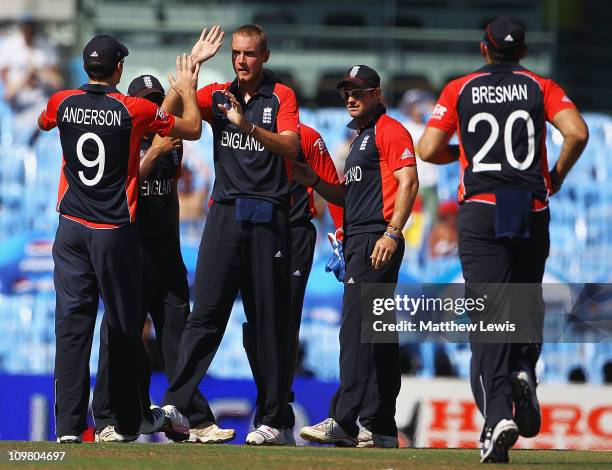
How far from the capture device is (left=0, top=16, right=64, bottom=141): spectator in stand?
16.6 m

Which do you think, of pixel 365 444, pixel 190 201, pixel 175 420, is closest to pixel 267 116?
pixel 175 420

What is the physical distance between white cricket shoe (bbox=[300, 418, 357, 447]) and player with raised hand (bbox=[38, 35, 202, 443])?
0.91 metres

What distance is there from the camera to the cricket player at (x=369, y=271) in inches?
334

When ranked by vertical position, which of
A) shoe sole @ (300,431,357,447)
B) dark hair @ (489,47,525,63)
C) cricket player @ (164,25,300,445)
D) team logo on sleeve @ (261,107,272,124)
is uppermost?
dark hair @ (489,47,525,63)

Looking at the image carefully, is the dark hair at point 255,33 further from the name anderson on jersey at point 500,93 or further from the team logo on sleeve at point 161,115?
the name anderson on jersey at point 500,93

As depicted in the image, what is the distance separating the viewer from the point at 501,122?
282 inches

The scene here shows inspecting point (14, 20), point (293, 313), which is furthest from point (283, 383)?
point (14, 20)

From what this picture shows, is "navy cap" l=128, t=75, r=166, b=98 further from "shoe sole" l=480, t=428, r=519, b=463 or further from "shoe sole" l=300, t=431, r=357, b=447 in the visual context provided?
"shoe sole" l=480, t=428, r=519, b=463


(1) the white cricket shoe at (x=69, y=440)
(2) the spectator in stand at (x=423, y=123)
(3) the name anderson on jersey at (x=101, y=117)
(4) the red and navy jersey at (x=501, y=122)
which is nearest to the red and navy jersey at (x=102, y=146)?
(3) the name anderson on jersey at (x=101, y=117)

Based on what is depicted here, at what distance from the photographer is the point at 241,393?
12250 mm

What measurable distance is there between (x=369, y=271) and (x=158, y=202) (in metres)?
1.40

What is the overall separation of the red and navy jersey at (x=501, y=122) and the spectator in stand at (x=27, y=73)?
10.0 meters

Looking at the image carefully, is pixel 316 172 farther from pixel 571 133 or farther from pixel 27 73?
pixel 27 73

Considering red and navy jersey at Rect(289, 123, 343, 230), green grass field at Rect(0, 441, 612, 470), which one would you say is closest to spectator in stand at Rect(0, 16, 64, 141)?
red and navy jersey at Rect(289, 123, 343, 230)
